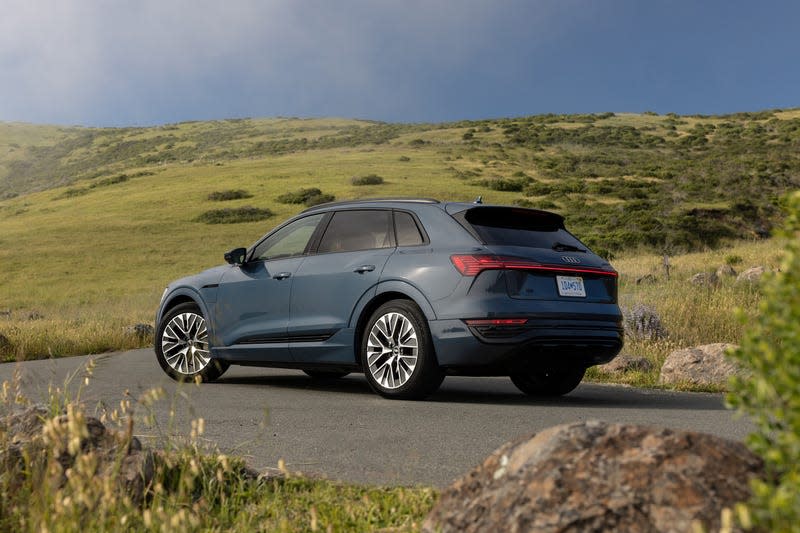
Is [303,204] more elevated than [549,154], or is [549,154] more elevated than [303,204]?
[549,154]

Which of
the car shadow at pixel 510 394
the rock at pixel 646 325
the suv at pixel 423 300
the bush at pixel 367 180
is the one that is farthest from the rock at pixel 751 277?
the bush at pixel 367 180

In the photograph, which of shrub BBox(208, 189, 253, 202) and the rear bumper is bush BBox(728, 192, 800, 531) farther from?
shrub BBox(208, 189, 253, 202)

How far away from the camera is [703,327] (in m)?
13.2

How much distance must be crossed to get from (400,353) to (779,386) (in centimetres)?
646

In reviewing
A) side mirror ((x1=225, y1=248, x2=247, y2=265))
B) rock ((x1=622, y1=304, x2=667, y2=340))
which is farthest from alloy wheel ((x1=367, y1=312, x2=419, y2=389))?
rock ((x1=622, y1=304, x2=667, y2=340))

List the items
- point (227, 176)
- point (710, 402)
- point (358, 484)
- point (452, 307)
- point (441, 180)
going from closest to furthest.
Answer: point (358, 484) < point (452, 307) < point (710, 402) < point (441, 180) < point (227, 176)

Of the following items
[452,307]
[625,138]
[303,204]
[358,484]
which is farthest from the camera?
[625,138]

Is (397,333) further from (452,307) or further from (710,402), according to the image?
(710,402)

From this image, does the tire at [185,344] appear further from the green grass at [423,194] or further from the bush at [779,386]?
the bush at [779,386]

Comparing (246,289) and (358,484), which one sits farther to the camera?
(246,289)

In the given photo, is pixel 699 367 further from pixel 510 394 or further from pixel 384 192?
pixel 384 192

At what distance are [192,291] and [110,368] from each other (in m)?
2.52

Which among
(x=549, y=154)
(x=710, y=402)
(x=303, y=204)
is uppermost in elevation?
(x=549, y=154)

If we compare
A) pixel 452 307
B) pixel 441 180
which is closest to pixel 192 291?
pixel 452 307
